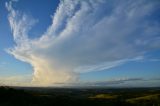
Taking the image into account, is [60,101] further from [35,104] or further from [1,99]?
[1,99]

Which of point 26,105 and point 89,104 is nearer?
point 26,105

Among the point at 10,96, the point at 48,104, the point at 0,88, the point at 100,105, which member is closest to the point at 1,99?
the point at 10,96

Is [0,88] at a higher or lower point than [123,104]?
higher

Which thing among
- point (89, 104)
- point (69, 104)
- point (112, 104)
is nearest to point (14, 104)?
point (69, 104)

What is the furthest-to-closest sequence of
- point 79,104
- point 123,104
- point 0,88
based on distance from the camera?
point 0,88 → point 123,104 → point 79,104

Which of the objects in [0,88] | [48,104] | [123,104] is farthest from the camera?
[0,88]

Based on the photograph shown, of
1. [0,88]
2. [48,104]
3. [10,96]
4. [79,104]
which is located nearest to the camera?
[48,104]

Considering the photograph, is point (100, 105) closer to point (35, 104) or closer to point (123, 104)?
point (123, 104)

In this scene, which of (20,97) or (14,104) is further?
(20,97)

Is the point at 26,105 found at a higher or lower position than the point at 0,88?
lower
